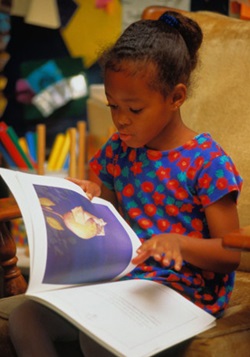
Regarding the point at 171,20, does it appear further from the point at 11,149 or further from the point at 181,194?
the point at 11,149

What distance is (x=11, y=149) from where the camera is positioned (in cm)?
265

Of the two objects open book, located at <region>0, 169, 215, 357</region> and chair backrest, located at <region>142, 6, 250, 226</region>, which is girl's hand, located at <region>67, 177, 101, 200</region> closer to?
open book, located at <region>0, 169, 215, 357</region>

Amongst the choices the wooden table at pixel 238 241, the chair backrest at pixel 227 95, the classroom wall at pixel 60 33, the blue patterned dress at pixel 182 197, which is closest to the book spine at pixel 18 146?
the classroom wall at pixel 60 33

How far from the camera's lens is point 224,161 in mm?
1428

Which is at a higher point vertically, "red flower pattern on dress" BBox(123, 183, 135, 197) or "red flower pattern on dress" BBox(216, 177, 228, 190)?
"red flower pattern on dress" BBox(216, 177, 228, 190)

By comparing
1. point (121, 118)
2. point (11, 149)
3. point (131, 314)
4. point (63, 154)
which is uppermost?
point (121, 118)

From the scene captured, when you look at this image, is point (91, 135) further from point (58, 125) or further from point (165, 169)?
point (165, 169)

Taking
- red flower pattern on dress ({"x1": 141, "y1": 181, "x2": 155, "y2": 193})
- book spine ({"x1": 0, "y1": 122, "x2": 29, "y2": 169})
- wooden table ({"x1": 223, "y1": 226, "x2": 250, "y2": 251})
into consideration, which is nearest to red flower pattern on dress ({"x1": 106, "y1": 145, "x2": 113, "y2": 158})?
red flower pattern on dress ({"x1": 141, "y1": 181, "x2": 155, "y2": 193})

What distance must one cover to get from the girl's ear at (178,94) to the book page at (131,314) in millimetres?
328

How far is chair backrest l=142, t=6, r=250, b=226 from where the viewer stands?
6.13 feet

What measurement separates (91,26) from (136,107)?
5.23ft

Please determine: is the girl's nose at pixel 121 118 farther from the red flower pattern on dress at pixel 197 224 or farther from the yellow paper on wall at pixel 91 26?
the yellow paper on wall at pixel 91 26

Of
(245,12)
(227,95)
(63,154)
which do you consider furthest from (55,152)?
(227,95)

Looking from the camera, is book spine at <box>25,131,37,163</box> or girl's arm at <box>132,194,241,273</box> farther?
book spine at <box>25,131,37,163</box>
